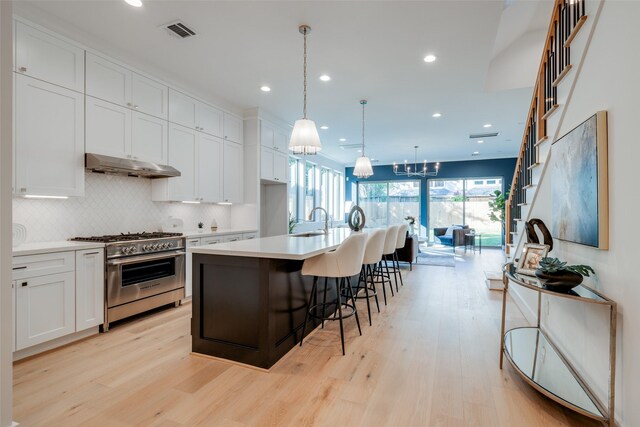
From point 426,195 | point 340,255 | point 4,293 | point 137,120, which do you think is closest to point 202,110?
point 137,120

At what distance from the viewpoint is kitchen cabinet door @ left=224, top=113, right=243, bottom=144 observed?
16.8 feet

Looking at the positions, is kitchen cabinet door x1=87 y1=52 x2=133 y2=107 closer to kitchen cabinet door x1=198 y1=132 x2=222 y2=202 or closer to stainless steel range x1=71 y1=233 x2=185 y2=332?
kitchen cabinet door x1=198 y1=132 x2=222 y2=202

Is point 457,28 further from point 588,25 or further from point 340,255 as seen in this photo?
point 340,255

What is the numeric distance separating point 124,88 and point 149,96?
321mm

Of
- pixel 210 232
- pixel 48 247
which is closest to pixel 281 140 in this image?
pixel 210 232

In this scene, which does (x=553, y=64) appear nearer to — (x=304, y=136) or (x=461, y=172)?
(x=304, y=136)

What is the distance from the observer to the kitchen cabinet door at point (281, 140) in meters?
5.98

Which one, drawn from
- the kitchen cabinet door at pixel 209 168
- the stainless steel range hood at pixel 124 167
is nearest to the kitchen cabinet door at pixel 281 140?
the kitchen cabinet door at pixel 209 168

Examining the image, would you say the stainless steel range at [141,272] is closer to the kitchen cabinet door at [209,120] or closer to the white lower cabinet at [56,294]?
the white lower cabinet at [56,294]

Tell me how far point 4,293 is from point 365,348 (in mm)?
2356

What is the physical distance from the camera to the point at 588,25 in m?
1.99

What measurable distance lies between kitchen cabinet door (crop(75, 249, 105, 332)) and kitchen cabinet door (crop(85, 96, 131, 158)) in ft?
3.56

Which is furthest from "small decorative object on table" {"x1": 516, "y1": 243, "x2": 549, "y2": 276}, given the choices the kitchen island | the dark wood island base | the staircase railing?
the dark wood island base

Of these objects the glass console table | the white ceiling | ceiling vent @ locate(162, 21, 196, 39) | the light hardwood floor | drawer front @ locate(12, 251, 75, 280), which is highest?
the white ceiling
